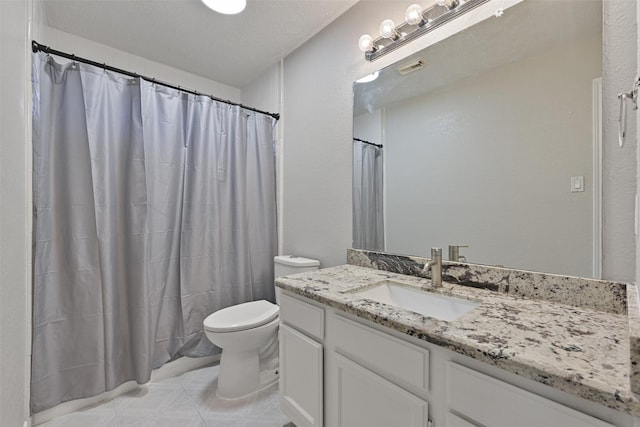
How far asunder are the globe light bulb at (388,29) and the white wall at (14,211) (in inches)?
58.7

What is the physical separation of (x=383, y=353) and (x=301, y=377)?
0.52m

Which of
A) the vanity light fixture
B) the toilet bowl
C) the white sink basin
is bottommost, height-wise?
the toilet bowl

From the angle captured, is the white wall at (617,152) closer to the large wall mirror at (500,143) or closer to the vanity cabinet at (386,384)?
the large wall mirror at (500,143)

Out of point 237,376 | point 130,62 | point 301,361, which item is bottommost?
point 237,376

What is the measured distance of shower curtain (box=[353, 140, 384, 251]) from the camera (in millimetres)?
1611

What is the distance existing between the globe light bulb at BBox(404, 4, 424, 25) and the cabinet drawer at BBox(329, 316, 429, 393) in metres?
1.43

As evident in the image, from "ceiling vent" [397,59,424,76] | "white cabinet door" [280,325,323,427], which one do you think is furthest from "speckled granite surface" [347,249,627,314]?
"ceiling vent" [397,59,424,76]

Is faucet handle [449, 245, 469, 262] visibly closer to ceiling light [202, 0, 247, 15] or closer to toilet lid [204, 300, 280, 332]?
toilet lid [204, 300, 280, 332]

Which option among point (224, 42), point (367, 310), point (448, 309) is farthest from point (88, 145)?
point (448, 309)

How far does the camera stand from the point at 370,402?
938 millimetres

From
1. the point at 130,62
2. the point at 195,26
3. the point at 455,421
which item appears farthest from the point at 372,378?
the point at 130,62

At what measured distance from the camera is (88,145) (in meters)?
1.59

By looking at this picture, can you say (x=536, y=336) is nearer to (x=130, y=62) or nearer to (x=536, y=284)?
(x=536, y=284)

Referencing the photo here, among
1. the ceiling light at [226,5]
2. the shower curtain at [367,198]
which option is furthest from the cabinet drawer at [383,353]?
the ceiling light at [226,5]
